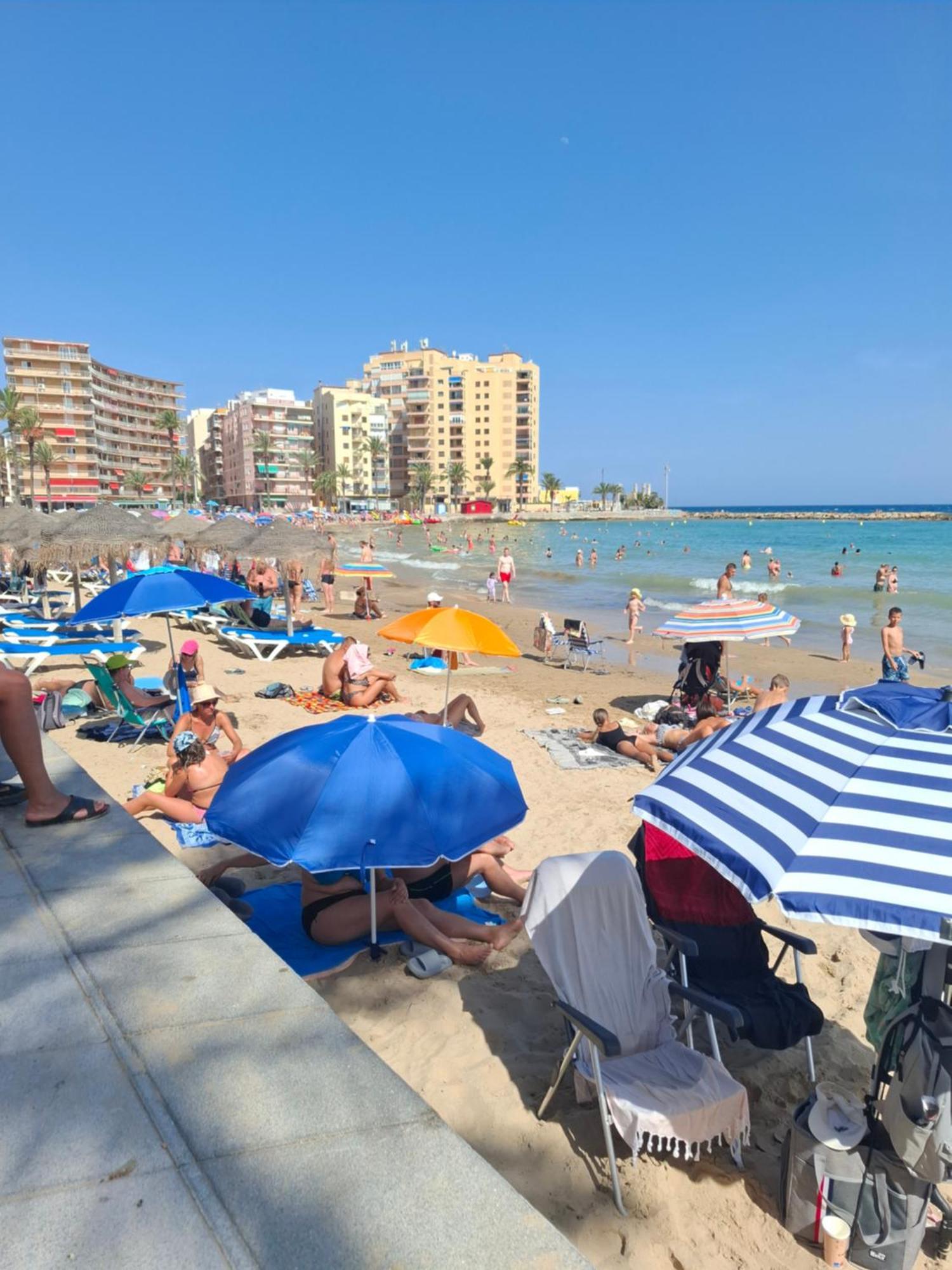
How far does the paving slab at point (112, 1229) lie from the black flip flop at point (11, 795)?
2366 millimetres

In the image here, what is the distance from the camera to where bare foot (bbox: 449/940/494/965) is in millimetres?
4312

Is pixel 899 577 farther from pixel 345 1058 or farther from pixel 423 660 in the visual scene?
pixel 345 1058

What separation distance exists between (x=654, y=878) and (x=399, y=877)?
1578 mm

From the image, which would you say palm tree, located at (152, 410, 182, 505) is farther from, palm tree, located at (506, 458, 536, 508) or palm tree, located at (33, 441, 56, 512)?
palm tree, located at (506, 458, 536, 508)

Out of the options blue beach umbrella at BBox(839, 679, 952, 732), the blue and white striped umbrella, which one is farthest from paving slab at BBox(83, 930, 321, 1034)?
blue beach umbrella at BBox(839, 679, 952, 732)

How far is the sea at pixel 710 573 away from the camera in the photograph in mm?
23219

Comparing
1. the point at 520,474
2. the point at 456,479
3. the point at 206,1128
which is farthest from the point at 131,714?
the point at 520,474

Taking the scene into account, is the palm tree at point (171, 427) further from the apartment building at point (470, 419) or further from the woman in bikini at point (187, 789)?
the woman in bikini at point (187, 789)

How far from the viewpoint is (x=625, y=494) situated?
567 feet

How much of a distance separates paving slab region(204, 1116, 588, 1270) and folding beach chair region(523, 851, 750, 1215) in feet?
4.72

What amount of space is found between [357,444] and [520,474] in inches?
987

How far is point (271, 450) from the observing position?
11656 centimetres

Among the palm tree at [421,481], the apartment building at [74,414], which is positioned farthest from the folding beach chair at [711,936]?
the palm tree at [421,481]

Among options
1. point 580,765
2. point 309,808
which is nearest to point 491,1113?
point 309,808
